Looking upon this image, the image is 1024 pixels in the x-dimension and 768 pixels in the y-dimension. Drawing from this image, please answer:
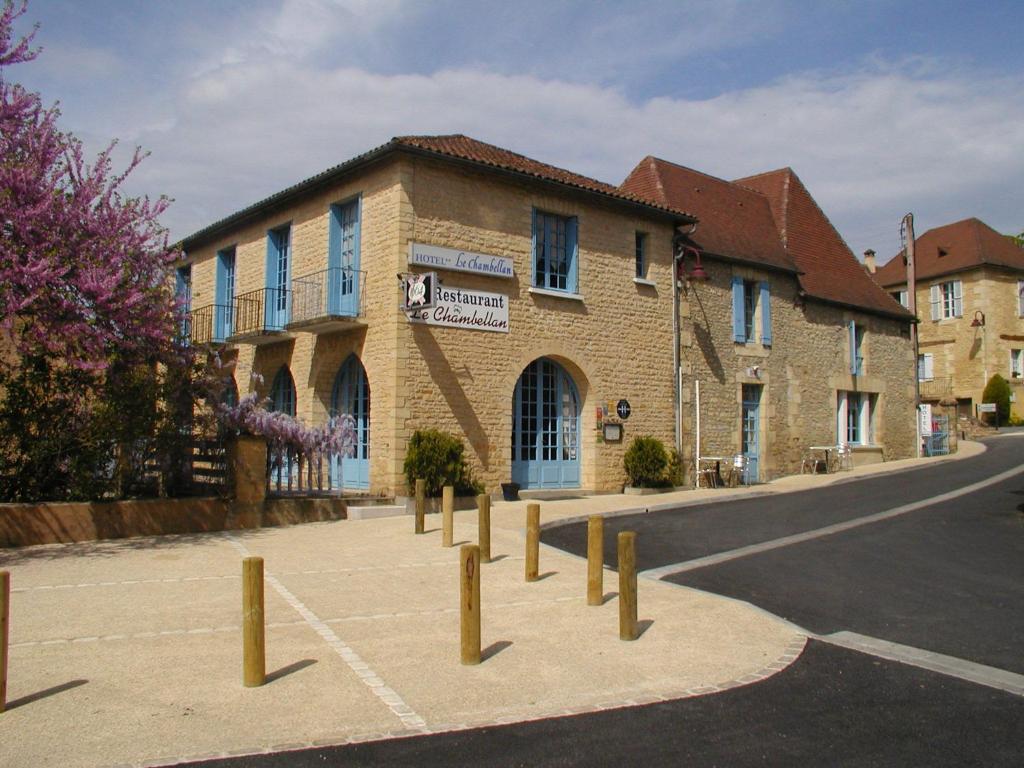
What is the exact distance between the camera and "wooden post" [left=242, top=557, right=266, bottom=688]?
5.29 metres

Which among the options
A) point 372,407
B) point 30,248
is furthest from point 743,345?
point 30,248

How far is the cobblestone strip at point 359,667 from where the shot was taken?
4.81 meters

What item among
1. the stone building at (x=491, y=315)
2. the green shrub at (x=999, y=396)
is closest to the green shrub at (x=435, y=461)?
the stone building at (x=491, y=315)

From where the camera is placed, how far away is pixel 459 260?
1491 centimetres

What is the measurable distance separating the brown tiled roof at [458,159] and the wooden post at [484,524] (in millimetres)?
7074

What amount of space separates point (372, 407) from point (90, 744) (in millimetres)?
10257

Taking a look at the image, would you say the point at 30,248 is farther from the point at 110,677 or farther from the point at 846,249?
the point at 846,249

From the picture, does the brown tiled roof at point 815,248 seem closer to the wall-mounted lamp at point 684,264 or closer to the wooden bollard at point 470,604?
the wall-mounted lamp at point 684,264

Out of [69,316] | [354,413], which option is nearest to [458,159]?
[354,413]

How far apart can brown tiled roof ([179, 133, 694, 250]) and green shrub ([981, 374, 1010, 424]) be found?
24.3 metres

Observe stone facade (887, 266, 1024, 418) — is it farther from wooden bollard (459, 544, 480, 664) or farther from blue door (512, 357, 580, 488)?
wooden bollard (459, 544, 480, 664)

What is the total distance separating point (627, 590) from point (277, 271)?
1333cm

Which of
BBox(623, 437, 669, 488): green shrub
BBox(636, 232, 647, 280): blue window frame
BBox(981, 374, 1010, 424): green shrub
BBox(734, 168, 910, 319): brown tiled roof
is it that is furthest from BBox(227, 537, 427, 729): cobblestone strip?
BBox(981, 374, 1010, 424): green shrub

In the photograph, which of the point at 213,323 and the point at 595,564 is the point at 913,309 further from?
the point at 595,564
